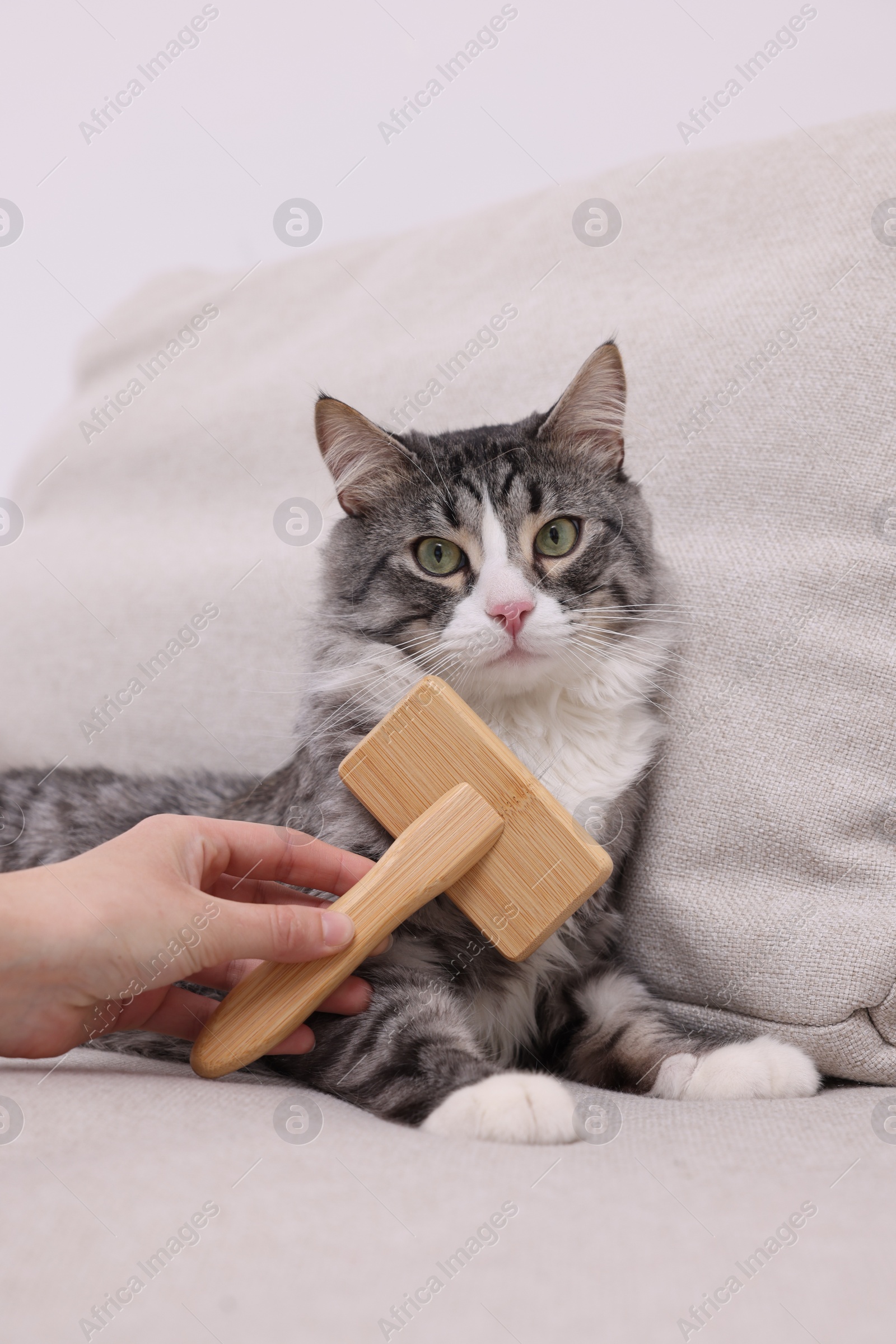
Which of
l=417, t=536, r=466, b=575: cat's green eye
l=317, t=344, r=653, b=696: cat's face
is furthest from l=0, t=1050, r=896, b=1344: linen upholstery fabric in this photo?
l=417, t=536, r=466, b=575: cat's green eye

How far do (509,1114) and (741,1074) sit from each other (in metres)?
0.39

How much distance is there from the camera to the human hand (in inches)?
44.1

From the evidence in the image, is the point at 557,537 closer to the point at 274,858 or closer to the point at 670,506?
the point at 670,506

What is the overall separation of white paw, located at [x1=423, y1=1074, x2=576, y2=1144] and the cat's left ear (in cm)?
103

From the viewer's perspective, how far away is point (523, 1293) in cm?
82

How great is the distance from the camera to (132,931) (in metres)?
1.12

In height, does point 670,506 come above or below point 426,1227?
above

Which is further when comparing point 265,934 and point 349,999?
point 349,999

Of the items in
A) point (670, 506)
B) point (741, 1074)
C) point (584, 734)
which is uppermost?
point (670, 506)

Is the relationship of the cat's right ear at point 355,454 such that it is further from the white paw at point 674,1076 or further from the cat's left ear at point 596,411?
the white paw at point 674,1076

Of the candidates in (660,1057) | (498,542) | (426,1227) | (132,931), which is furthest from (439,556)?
(426,1227)

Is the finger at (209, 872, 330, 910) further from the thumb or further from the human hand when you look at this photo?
the thumb

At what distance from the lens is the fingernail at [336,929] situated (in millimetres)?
1200

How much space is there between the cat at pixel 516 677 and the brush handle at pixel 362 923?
0.12 m
